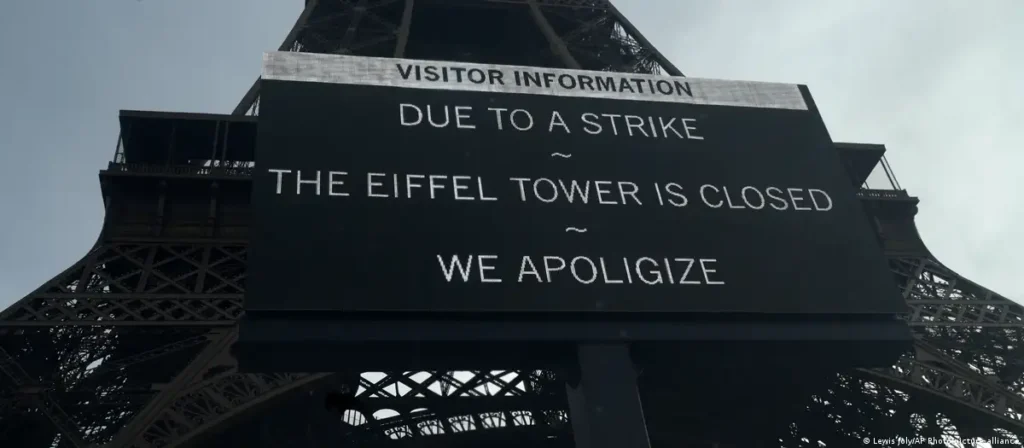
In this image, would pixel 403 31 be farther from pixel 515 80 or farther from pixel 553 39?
pixel 515 80

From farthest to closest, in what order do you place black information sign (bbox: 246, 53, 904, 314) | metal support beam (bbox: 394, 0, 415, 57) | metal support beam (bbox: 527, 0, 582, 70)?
metal support beam (bbox: 394, 0, 415, 57), metal support beam (bbox: 527, 0, 582, 70), black information sign (bbox: 246, 53, 904, 314)

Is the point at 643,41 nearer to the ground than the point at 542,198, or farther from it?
farther from it

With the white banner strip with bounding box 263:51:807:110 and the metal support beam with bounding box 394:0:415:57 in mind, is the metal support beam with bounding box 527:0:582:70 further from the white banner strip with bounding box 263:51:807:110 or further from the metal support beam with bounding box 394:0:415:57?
the white banner strip with bounding box 263:51:807:110

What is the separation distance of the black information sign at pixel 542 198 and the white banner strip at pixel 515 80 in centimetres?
3

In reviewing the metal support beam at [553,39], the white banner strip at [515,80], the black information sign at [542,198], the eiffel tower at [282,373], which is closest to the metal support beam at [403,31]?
the eiffel tower at [282,373]

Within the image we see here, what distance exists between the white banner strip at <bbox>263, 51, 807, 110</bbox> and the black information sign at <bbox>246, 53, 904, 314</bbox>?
0.03 metres

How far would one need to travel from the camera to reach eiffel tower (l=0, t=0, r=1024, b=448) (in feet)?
45.2

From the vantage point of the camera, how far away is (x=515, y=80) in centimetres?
1061

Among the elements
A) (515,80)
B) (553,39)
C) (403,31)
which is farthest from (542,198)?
(403,31)

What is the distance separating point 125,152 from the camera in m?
18.0

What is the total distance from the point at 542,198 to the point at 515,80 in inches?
81.9

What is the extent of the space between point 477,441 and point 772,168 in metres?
16.2

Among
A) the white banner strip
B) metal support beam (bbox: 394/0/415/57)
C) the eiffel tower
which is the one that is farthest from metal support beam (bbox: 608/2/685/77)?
the white banner strip

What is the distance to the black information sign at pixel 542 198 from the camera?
816 cm
